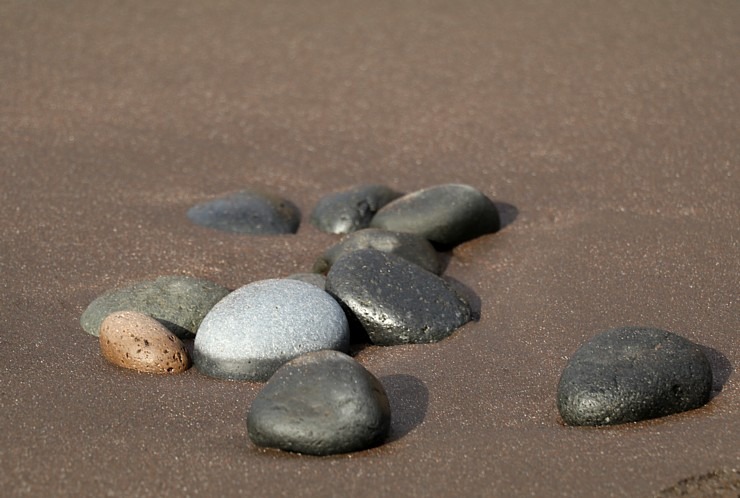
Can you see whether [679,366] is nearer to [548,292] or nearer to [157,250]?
[548,292]

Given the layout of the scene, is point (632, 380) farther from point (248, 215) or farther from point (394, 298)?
point (248, 215)

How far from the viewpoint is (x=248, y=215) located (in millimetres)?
4922

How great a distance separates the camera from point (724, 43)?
6863 mm

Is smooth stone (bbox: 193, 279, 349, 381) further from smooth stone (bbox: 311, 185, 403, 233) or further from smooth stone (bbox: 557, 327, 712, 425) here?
smooth stone (bbox: 311, 185, 403, 233)

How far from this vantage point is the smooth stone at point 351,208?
4906mm

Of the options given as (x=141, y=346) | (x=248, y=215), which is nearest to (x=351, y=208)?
(x=248, y=215)

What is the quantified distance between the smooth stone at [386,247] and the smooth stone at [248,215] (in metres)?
0.49

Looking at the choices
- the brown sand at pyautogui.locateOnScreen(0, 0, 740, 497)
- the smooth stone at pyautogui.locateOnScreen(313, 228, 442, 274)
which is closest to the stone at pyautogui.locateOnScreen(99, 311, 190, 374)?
the brown sand at pyautogui.locateOnScreen(0, 0, 740, 497)

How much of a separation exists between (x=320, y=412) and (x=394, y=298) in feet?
3.19

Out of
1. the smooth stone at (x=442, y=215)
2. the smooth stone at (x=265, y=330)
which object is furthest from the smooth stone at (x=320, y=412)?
the smooth stone at (x=442, y=215)

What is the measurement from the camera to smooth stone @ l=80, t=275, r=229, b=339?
3945 mm

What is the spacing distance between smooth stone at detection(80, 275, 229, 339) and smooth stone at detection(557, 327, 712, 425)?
1.52 metres

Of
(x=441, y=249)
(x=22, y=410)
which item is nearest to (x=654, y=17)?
(x=441, y=249)

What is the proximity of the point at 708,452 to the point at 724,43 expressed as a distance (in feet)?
15.1
